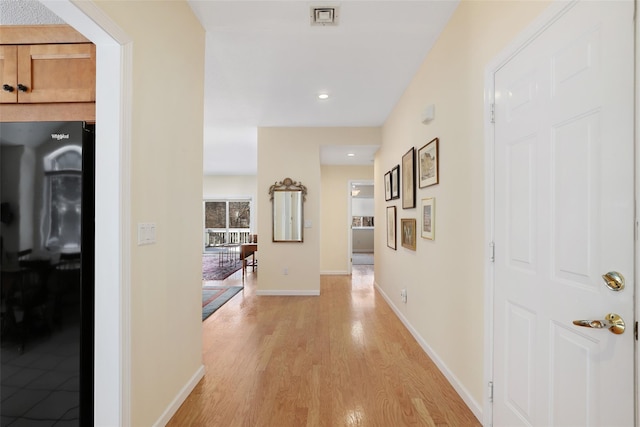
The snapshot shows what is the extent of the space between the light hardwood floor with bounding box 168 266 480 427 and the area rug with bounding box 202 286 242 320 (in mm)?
289

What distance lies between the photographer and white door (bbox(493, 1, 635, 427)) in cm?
99

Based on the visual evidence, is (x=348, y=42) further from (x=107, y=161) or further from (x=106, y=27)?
(x=107, y=161)

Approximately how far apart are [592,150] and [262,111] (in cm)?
378

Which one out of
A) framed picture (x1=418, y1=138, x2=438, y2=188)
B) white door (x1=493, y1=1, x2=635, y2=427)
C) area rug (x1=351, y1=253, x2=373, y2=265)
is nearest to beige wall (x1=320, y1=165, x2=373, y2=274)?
area rug (x1=351, y1=253, x2=373, y2=265)

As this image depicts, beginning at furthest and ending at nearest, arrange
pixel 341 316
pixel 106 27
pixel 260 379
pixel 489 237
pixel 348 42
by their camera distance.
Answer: pixel 341 316 < pixel 348 42 < pixel 260 379 < pixel 489 237 < pixel 106 27

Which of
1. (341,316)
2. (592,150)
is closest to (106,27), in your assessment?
(592,150)

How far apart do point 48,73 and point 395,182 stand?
11.1 ft

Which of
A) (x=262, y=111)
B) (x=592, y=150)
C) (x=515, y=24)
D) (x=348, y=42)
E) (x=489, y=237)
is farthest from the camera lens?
(x=262, y=111)

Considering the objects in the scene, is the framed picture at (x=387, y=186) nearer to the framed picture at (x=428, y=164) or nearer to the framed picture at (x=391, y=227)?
the framed picture at (x=391, y=227)

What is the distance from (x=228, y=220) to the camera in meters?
10.3

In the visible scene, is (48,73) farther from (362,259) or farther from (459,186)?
(362,259)

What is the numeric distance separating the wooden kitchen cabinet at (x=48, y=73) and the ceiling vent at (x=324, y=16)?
Result: 1.43m

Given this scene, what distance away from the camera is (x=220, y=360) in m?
2.62

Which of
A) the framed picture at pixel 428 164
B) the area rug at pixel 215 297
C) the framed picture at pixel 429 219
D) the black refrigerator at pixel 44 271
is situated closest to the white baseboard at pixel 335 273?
the area rug at pixel 215 297
